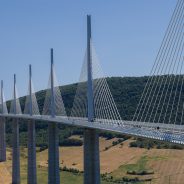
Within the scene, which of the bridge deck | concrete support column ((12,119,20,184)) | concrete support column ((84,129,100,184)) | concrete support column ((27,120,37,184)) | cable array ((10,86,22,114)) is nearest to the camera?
the bridge deck

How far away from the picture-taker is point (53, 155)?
50.1m

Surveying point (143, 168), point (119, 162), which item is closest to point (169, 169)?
point (143, 168)

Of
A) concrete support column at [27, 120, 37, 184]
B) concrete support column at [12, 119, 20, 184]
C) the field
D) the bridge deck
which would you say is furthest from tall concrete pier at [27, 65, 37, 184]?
the bridge deck

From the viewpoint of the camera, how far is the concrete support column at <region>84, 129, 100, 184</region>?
37.4 m

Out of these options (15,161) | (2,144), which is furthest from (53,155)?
(2,144)

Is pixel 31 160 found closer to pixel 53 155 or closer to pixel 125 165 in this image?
pixel 53 155

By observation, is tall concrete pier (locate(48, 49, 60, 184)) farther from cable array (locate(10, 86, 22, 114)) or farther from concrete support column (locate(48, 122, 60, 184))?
cable array (locate(10, 86, 22, 114))

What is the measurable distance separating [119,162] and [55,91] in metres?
20.5

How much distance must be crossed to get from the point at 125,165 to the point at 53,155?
798 inches

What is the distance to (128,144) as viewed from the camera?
3132 inches

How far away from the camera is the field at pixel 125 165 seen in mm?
60125

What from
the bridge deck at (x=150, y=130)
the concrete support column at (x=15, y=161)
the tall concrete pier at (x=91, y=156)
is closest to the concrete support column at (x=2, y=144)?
the concrete support column at (x=15, y=161)

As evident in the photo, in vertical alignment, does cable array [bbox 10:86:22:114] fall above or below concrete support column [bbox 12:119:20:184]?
above

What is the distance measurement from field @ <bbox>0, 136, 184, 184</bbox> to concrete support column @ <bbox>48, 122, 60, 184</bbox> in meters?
9.83
